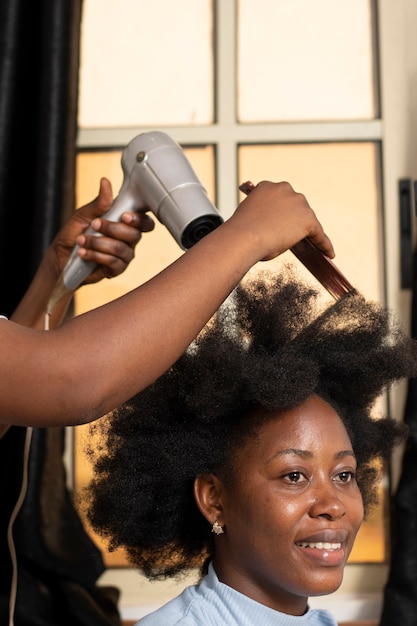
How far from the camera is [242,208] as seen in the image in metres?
0.95

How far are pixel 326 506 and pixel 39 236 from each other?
2.81 feet

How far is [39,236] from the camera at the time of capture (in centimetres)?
176

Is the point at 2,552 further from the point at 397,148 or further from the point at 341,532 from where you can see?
the point at 397,148

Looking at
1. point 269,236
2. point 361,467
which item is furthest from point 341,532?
point 269,236

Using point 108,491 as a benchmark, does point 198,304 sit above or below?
above

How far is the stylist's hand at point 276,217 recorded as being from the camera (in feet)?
3.03

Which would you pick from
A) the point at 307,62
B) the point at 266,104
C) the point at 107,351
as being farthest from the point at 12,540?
the point at 307,62

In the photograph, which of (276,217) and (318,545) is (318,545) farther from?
(276,217)

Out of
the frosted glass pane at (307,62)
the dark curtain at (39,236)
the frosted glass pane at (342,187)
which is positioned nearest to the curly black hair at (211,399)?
the dark curtain at (39,236)

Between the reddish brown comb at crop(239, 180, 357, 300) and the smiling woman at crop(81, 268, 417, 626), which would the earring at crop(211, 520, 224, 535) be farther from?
the reddish brown comb at crop(239, 180, 357, 300)

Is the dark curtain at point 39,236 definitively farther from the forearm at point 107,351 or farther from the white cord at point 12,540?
the forearm at point 107,351

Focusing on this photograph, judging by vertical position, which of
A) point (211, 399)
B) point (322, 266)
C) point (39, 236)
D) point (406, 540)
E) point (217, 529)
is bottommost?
point (406, 540)

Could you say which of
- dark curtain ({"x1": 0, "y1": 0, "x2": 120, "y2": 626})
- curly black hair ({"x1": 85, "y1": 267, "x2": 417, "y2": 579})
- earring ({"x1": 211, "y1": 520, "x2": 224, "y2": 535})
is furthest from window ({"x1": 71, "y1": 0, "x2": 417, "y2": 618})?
earring ({"x1": 211, "y1": 520, "x2": 224, "y2": 535})

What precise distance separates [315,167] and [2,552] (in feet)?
3.20
